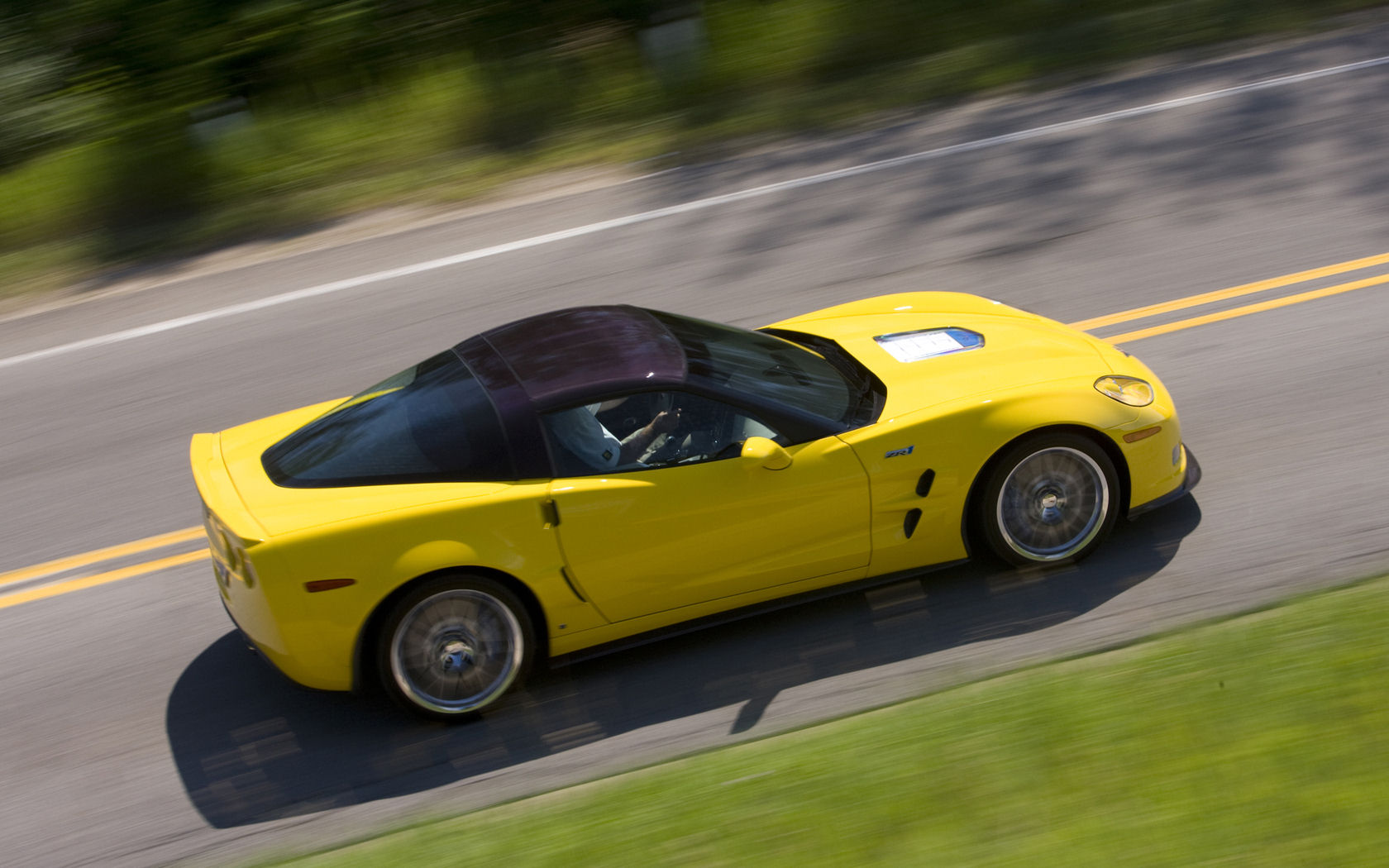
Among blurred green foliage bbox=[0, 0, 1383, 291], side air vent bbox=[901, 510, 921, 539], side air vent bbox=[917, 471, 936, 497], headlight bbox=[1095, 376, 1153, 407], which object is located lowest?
side air vent bbox=[901, 510, 921, 539]

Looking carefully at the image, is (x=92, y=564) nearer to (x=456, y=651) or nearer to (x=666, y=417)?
(x=456, y=651)

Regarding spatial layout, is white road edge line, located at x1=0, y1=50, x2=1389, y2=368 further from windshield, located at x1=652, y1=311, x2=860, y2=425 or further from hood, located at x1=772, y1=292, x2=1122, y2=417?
windshield, located at x1=652, y1=311, x2=860, y2=425

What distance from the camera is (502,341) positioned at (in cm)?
537

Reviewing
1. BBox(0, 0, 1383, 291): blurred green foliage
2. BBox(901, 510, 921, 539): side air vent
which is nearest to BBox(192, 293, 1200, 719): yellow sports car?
BBox(901, 510, 921, 539): side air vent

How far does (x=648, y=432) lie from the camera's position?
16.5 feet

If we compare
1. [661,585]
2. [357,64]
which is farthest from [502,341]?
[357,64]

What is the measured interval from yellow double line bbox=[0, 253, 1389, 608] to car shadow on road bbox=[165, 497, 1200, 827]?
1.04m

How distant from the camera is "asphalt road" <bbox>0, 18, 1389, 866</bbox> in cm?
487

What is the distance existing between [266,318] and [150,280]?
1.78 meters

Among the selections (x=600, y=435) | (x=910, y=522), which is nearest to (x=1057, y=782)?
(x=910, y=522)

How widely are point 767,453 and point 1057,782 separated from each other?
158 cm

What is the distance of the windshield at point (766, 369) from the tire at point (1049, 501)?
2.31 feet

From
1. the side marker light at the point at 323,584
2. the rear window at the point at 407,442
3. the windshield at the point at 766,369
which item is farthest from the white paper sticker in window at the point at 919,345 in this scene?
the side marker light at the point at 323,584

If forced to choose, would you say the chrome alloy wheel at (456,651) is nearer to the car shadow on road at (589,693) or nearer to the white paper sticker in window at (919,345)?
the car shadow on road at (589,693)
